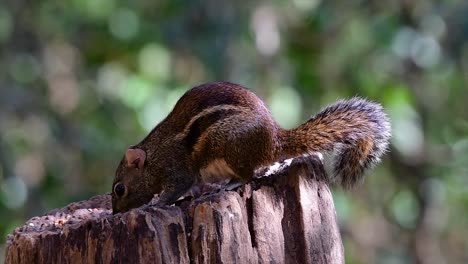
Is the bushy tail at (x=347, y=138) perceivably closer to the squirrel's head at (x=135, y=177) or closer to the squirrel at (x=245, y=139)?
the squirrel at (x=245, y=139)

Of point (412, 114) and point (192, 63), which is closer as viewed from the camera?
point (412, 114)

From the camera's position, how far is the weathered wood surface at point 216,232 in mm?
2426

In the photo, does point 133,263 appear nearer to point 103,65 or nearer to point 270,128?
point 270,128

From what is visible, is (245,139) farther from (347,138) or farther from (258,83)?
(258,83)

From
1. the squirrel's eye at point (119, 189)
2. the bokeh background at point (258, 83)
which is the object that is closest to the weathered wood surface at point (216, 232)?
the squirrel's eye at point (119, 189)

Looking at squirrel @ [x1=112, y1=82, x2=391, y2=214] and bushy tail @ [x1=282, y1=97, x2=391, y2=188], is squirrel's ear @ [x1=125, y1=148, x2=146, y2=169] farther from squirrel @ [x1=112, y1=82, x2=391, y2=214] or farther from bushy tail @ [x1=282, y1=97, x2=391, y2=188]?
bushy tail @ [x1=282, y1=97, x2=391, y2=188]

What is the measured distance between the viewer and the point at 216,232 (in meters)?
2.48

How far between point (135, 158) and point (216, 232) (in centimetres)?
113

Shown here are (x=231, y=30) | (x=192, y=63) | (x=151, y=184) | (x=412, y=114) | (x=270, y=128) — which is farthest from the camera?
(x=192, y=63)

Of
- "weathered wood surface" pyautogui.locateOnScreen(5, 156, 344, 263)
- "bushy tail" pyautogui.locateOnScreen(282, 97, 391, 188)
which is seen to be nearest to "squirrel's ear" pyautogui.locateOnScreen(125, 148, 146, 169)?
"bushy tail" pyautogui.locateOnScreen(282, 97, 391, 188)

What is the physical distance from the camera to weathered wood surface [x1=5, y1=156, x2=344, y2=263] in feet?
7.96

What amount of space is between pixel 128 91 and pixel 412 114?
1.94 meters

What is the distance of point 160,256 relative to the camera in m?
2.40

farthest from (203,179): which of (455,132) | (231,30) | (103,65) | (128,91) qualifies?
(103,65)
